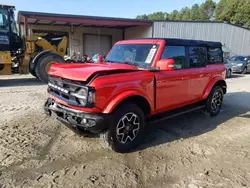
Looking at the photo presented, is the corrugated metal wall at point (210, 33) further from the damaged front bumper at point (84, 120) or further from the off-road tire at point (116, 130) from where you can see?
the damaged front bumper at point (84, 120)

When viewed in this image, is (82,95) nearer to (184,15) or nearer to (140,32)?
(140,32)

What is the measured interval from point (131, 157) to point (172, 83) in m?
1.73

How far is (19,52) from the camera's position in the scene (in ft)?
35.8

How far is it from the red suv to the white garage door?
60.1ft

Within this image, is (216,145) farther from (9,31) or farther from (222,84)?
(9,31)

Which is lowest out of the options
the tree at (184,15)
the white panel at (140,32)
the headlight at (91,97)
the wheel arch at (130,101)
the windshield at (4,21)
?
the wheel arch at (130,101)

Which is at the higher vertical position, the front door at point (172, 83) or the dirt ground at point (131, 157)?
the front door at point (172, 83)

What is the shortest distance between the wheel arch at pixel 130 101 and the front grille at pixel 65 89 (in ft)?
1.64

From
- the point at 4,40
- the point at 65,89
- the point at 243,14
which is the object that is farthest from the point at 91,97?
the point at 243,14

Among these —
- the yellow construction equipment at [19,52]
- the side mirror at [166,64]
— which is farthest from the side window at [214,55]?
the yellow construction equipment at [19,52]

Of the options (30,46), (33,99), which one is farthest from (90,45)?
(33,99)

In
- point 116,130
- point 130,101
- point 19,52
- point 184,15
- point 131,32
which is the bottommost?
point 116,130

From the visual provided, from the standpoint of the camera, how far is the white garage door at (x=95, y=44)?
2283 centimetres

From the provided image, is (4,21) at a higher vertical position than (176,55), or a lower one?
higher
